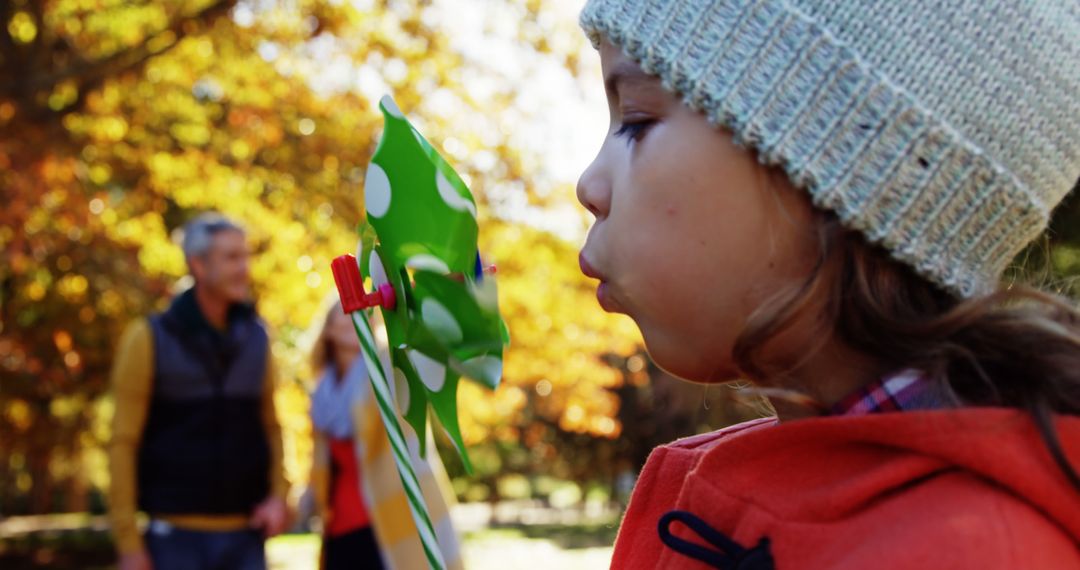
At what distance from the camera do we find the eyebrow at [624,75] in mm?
1367

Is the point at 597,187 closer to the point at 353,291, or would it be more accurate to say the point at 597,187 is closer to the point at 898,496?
the point at 353,291

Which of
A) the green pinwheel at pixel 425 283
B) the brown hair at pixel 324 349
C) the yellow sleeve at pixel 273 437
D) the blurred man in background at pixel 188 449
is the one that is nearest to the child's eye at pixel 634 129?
the green pinwheel at pixel 425 283

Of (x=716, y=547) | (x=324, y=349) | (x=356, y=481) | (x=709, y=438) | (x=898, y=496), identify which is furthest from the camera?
(x=324, y=349)

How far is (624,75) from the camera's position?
4.53 feet

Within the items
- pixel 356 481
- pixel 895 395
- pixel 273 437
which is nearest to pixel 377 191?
pixel 895 395

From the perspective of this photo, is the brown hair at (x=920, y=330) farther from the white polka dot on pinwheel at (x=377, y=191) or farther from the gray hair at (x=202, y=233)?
→ the gray hair at (x=202, y=233)

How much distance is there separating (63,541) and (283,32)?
42.5 feet

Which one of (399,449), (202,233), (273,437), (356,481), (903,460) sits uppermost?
(903,460)

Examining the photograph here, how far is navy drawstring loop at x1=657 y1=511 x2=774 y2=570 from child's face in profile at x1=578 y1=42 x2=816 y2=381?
17 centimetres

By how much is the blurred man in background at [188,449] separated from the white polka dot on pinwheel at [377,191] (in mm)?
3092

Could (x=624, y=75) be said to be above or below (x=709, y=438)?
above

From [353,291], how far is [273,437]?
3.35 m

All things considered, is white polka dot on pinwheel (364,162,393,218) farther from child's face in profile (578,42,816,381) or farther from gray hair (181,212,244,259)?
gray hair (181,212,244,259)

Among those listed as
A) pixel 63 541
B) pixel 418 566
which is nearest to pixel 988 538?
pixel 418 566
